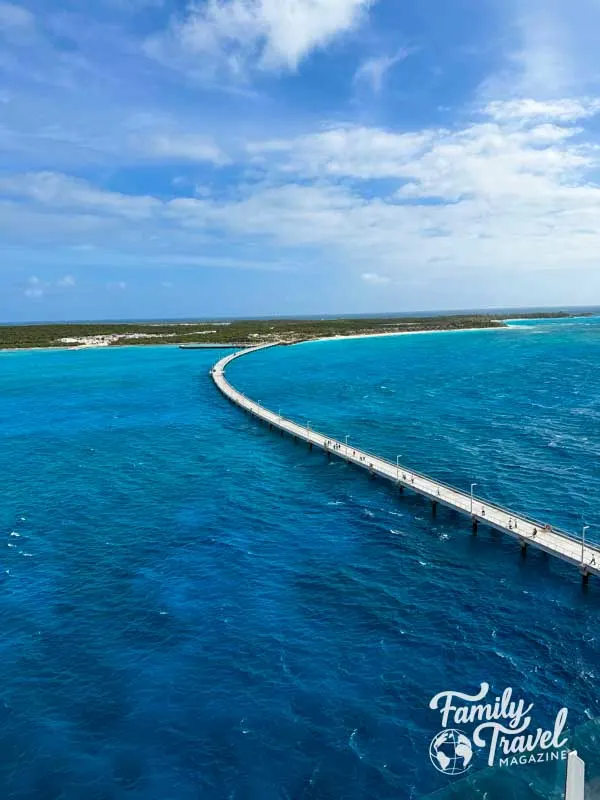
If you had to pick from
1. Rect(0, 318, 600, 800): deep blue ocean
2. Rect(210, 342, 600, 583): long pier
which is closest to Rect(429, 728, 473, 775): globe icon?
Rect(0, 318, 600, 800): deep blue ocean

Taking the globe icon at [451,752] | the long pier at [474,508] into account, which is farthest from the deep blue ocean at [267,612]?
the long pier at [474,508]

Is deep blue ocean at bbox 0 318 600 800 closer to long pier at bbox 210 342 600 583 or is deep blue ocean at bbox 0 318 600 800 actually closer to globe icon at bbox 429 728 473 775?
globe icon at bbox 429 728 473 775

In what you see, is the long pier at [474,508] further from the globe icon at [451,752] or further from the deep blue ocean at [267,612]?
the globe icon at [451,752]

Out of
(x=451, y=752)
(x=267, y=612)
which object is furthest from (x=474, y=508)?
(x=451, y=752)

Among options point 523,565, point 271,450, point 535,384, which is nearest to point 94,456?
point 271,450

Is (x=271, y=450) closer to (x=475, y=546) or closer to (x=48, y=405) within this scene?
(x=475, y=546)

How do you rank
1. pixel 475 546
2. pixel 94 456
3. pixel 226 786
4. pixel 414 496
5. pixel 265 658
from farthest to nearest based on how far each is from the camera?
pixel 94 456 → pixel 414 496 → pixel 475 546 → pixel 265 658 → pixel 226 786
